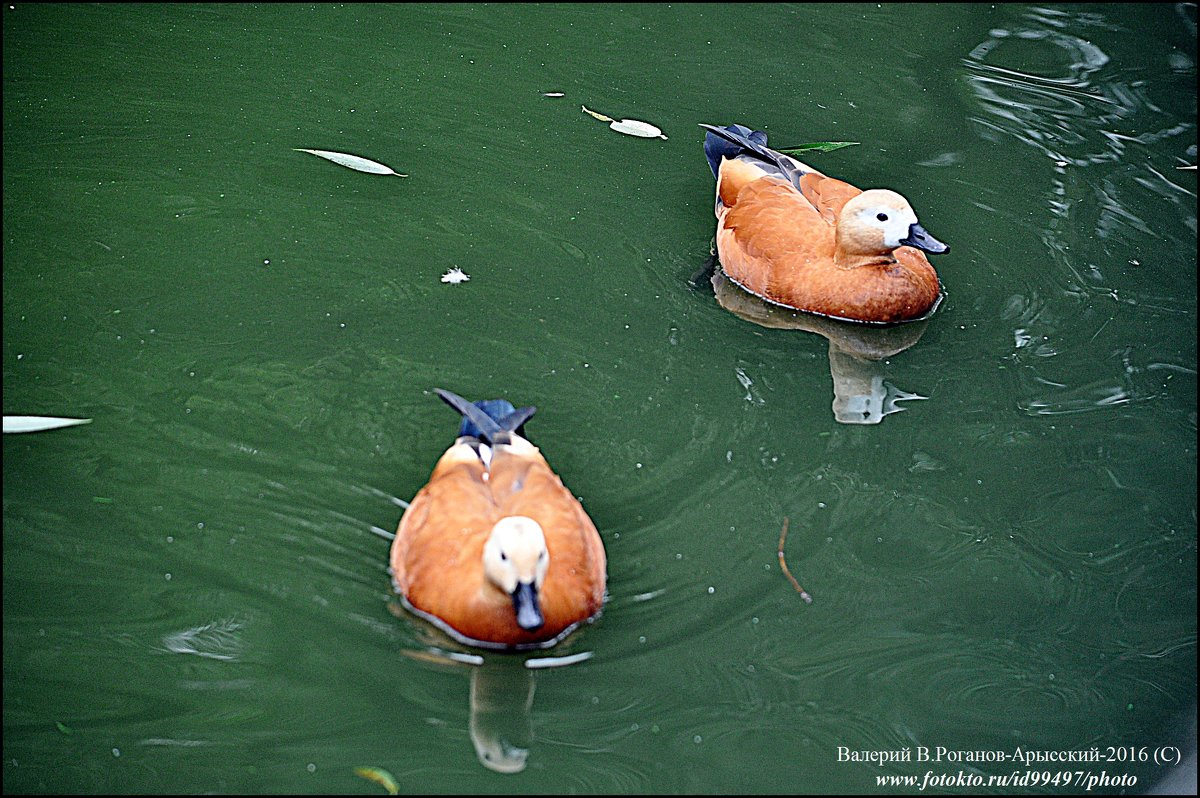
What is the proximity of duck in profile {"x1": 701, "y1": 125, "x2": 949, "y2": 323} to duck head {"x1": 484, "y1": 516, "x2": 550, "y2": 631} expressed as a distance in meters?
2.65

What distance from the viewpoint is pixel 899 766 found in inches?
162

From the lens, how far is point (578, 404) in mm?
5555

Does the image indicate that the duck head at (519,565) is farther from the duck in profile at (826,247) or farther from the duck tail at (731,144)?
the duck tail at (731,144)

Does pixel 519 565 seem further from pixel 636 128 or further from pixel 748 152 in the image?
pixel 636 128

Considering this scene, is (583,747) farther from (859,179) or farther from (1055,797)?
(859,179)

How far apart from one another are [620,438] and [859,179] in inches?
115

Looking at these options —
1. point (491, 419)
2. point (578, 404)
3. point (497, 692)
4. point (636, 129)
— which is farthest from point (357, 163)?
point (497, 692)

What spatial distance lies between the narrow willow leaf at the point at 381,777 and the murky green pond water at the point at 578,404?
0.10 ft

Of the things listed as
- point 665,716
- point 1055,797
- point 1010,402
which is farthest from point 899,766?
point 1010,402

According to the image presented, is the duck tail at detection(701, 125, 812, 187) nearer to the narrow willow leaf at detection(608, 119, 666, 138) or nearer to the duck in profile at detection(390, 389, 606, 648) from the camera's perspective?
the narrow willow leaf at detection(608, 119, 666, 138)

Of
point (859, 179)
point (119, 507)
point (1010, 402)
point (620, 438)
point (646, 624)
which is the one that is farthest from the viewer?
point (859, 179)

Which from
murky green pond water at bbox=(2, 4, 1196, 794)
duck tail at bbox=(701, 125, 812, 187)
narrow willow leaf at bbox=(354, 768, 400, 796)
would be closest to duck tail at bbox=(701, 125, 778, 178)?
duck tail at bbox=(701, 125, 812, 187)

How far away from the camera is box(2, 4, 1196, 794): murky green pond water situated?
4.16 metres

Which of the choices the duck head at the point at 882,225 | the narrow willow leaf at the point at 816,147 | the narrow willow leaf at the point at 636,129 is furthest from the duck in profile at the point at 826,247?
the narrow willow leaf at the point at 636,129
